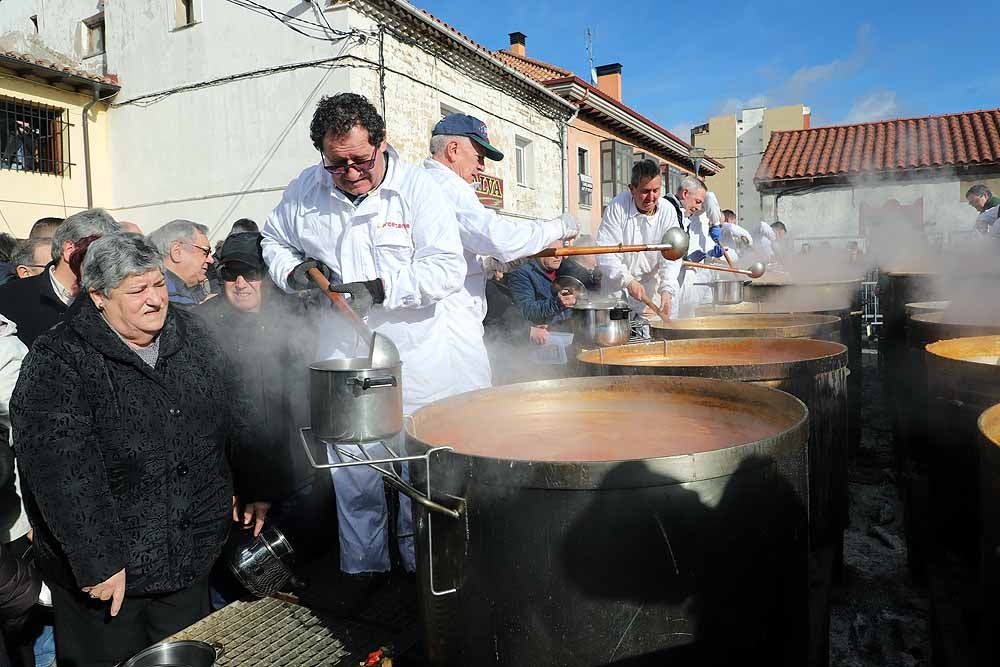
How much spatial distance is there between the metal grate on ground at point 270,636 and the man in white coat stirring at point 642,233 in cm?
339

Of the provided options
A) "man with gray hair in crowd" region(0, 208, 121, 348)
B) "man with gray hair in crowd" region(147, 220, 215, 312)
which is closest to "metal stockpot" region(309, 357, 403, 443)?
"man with gray hair in crowd" region(0, 208, 121, 348)

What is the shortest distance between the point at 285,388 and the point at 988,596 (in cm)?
296

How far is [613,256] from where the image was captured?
5465 millimetres

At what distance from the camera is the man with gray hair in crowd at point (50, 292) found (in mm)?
3108

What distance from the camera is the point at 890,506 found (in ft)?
14.3

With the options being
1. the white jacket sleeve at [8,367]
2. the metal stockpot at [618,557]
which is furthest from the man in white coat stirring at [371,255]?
the metal stockpot at [618,557]

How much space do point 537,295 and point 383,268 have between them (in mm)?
3091

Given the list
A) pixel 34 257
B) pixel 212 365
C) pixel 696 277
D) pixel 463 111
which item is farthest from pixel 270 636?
pixel 463 111

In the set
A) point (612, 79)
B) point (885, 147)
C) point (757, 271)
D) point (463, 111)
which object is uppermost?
point (612, 79)

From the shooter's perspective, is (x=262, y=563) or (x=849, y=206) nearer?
(x=262, y=563)

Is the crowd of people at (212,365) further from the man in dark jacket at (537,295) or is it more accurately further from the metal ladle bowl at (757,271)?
the metal ladle bowl at (757,271)

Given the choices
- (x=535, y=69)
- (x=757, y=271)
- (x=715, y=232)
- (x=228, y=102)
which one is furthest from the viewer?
(x=535, y=69)

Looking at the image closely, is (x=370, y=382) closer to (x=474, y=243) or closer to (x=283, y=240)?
(x=474, y=243)

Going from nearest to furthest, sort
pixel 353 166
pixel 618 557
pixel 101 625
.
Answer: pixel 618 557 → pixel 101 625 → pixel 353 166
